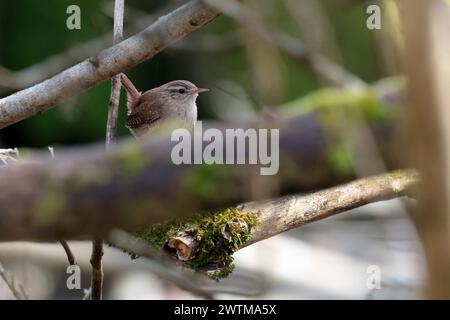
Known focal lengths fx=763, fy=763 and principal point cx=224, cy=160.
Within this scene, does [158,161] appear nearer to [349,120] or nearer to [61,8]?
[349,120]

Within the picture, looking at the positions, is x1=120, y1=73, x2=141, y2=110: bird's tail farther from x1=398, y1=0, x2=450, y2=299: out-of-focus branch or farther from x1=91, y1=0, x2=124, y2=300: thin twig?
x1=398, y1=0, x2=450, y2=299: out-of-focus branch

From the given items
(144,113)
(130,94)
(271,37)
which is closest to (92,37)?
(130,94)

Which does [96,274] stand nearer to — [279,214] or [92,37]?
[279,214]

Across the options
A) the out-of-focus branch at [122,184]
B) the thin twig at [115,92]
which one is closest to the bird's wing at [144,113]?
the thin twig at [115,92]

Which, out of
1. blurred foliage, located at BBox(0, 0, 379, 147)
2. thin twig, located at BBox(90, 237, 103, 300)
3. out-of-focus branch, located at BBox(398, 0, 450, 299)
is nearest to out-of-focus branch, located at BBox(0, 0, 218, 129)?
thin twig, located at BBox(90, 237, 103, 300)

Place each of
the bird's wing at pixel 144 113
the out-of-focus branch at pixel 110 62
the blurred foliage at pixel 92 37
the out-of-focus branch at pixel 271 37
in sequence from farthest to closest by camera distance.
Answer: the blurred foliage at pixel 92 37, the bird's wing at pixel 144 113, the out-of-focus branch at pixel 110 62, the out-of-focus branch at pixel 271 37

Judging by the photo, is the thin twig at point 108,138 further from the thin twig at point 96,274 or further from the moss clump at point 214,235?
the moss clump at point 214,235

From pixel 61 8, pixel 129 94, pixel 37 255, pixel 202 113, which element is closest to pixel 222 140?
pixel 129 94
